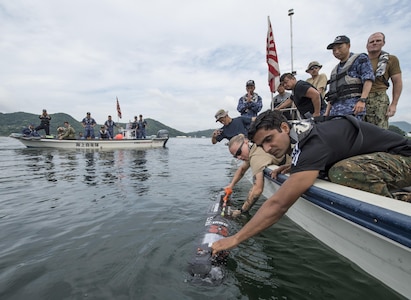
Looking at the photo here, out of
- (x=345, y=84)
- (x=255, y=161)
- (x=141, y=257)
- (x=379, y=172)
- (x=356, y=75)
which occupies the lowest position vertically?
(x=141, y=257)

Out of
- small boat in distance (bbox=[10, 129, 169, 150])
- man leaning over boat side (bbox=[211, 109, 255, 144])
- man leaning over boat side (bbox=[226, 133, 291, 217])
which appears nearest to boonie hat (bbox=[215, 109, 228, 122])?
man leaning over boat side (bbox=[211, 109, 255, 144])

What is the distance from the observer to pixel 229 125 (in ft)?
20.4

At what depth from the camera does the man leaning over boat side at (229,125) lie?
6078mm

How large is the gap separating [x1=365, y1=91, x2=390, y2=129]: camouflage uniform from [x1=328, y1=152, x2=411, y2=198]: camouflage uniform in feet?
8.15

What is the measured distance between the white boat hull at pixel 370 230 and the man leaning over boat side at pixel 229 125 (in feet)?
12.4

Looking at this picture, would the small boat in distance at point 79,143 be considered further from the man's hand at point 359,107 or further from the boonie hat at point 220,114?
the man's hand at point 359,107

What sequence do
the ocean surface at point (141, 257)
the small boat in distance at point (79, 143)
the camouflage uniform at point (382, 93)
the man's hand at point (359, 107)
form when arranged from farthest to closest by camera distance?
the small boat in distance at point (79, 143)
the camouflage uniform at point (382, 93)
the man's hand at point (359, 107)
the ocean surface at point (141, 257)

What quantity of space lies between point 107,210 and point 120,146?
1773 centimetres

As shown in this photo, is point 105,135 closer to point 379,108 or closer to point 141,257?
point 141,257

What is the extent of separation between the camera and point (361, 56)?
3.67m

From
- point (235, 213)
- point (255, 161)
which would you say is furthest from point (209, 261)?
point (255, 161)

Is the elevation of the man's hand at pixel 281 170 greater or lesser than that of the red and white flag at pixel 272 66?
lesser

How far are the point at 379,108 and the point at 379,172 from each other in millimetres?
2792

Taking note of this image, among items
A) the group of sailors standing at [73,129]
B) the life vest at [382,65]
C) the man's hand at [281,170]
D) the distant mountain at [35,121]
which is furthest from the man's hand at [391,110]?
the distant mountain at [35,121]
